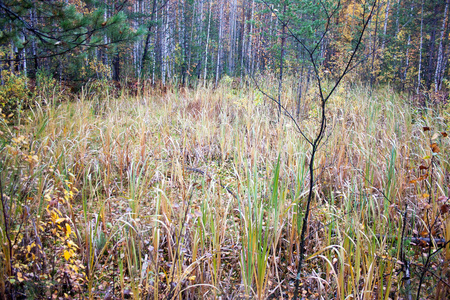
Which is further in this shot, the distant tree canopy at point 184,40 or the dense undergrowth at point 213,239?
the distant tree canopy at point 184,40

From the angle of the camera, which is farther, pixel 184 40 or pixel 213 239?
pixel 184 40

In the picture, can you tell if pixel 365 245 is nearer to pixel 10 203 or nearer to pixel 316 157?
pixel 316 157

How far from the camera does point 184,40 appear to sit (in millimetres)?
13477

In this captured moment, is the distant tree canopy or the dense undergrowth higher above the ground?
the distant tree canopy

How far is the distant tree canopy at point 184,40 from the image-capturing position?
8.14ft

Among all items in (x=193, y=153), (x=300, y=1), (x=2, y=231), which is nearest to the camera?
(x=2, y=231)

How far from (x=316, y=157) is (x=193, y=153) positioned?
160 centimetres

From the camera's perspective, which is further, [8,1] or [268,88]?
[268,88]

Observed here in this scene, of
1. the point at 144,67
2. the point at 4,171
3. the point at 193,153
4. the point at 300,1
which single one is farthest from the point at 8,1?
the point at 144,67

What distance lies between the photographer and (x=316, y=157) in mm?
2693

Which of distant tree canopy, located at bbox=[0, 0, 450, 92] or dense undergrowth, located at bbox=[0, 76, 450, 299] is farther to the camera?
distant tree canopy, located at bbox=[0, 0, 450, 92]

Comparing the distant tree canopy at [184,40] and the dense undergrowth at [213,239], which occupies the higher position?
the distant tree canopy at [184,40]

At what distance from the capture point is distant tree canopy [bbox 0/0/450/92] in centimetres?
248

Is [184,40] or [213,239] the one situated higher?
[184,40]
